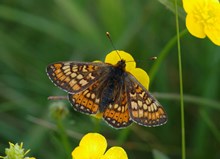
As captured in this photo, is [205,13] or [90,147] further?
[205,13]

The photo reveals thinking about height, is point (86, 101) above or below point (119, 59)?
below

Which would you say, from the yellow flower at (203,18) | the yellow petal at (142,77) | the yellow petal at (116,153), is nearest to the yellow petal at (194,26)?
the yellow flower at (203,18)

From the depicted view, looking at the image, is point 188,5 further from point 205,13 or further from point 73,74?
point 73,74

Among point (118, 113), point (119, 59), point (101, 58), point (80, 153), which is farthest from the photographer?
point (101, 58)

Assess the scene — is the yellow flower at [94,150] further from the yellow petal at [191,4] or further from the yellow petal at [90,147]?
the yellow petal at [191,4]

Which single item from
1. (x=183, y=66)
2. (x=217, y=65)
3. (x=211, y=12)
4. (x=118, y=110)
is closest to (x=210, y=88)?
(x=217, y=65)

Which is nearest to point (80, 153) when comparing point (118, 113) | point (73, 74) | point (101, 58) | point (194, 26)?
point (118, 113)

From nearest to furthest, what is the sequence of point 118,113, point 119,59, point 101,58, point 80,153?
1. point 80,153
2. point 118,113
3. point 119,59
4. point 101,58
